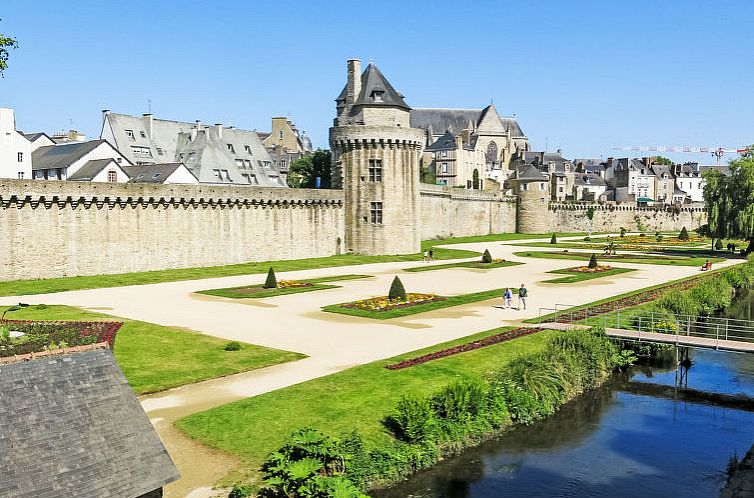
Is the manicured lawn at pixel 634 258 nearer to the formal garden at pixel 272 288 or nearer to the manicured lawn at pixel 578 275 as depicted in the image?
the manicured lawn at pixel 578 275

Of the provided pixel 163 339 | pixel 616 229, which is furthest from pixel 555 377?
pixel 616 229

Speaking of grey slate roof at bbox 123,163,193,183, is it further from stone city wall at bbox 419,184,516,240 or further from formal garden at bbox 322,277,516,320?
formal garden at bbox 322,277,516,320

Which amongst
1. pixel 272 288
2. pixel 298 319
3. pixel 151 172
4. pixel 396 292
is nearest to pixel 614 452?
pixel 298 319

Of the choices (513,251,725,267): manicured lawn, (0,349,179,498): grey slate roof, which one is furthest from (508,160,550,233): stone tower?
(0,349,179,498): grey slate roof

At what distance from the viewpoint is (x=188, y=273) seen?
43.9 meters

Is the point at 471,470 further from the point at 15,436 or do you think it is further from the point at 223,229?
the point at 223,229

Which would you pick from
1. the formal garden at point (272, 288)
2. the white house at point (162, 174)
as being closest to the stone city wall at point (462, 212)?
the white house at point (162, 174)

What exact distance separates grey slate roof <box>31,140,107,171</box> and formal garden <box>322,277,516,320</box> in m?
38.1

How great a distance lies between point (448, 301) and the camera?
31922 millimetres

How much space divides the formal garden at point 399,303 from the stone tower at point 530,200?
63024 mm

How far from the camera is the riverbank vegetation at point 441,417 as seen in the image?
Answer: 1218cm

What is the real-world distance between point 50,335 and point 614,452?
15601mm

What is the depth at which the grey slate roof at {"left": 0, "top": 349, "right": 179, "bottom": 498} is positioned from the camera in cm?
877

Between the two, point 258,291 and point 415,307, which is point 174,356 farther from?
point 258,291
